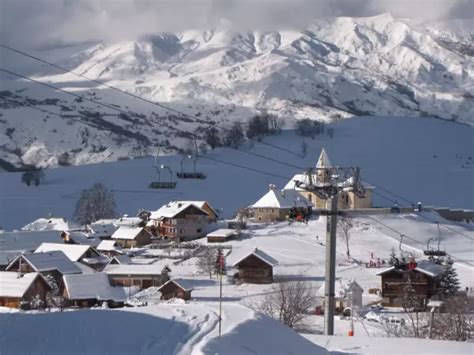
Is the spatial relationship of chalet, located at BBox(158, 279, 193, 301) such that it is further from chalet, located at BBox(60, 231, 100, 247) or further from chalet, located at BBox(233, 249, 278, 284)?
chalet, located at BBox(60, 231, 100, 247)

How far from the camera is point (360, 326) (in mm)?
21312

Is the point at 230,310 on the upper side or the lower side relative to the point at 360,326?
upper

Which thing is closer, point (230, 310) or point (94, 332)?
point (94, 332)

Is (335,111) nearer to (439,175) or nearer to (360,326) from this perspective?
(439,175)

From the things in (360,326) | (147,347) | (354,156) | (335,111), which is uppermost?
(335,111)

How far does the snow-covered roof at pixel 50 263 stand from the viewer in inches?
1096

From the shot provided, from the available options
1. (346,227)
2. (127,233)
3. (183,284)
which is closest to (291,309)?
(183,284)

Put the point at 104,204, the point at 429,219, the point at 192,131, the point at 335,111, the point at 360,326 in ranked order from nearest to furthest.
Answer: the point at 360,326 → the point at 429,219 → the point at 104,204 → the point at 192,131 → the point at 335,111

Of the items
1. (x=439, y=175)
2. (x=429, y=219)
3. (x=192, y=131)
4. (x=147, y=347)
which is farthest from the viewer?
(x=192, y=131)

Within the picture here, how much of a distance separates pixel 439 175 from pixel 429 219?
34216 mm

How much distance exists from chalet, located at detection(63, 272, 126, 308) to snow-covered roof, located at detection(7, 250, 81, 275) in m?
4.94

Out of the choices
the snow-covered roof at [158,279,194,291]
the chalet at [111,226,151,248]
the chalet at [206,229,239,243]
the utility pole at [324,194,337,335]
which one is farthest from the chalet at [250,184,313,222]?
the utility pole at [324,194,337,335]

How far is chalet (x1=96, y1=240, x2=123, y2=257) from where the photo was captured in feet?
123

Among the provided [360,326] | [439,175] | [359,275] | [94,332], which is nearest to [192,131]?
[439,175]
